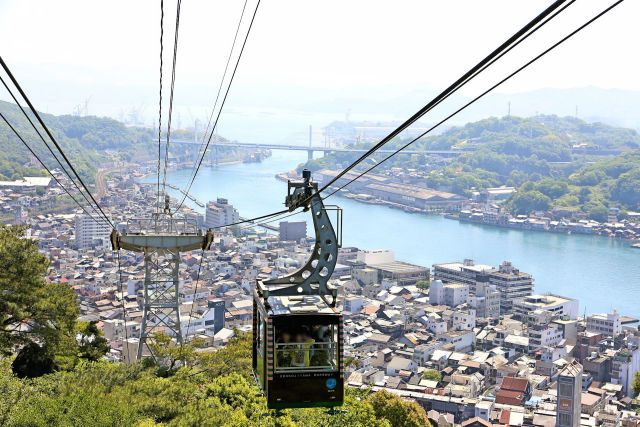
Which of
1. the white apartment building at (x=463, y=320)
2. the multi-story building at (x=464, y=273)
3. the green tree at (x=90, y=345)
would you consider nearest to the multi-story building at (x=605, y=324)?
the white apartment building at (x=463, y=320)

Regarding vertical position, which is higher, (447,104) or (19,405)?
(447,104)

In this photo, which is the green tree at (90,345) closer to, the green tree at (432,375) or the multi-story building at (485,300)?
the green tree at (432,375)

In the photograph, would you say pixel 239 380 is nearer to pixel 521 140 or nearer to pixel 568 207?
pixel 568 207

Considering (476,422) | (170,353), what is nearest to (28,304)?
(170,353)

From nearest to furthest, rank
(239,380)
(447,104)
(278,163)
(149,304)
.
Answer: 1. (239,380)
2. (149,304)
3. (278,163)
4. (447,104)

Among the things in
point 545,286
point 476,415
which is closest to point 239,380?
point 476,415

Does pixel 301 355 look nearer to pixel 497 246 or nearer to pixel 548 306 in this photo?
pixel 548 306

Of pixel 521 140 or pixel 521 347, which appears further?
pixel 521 140
